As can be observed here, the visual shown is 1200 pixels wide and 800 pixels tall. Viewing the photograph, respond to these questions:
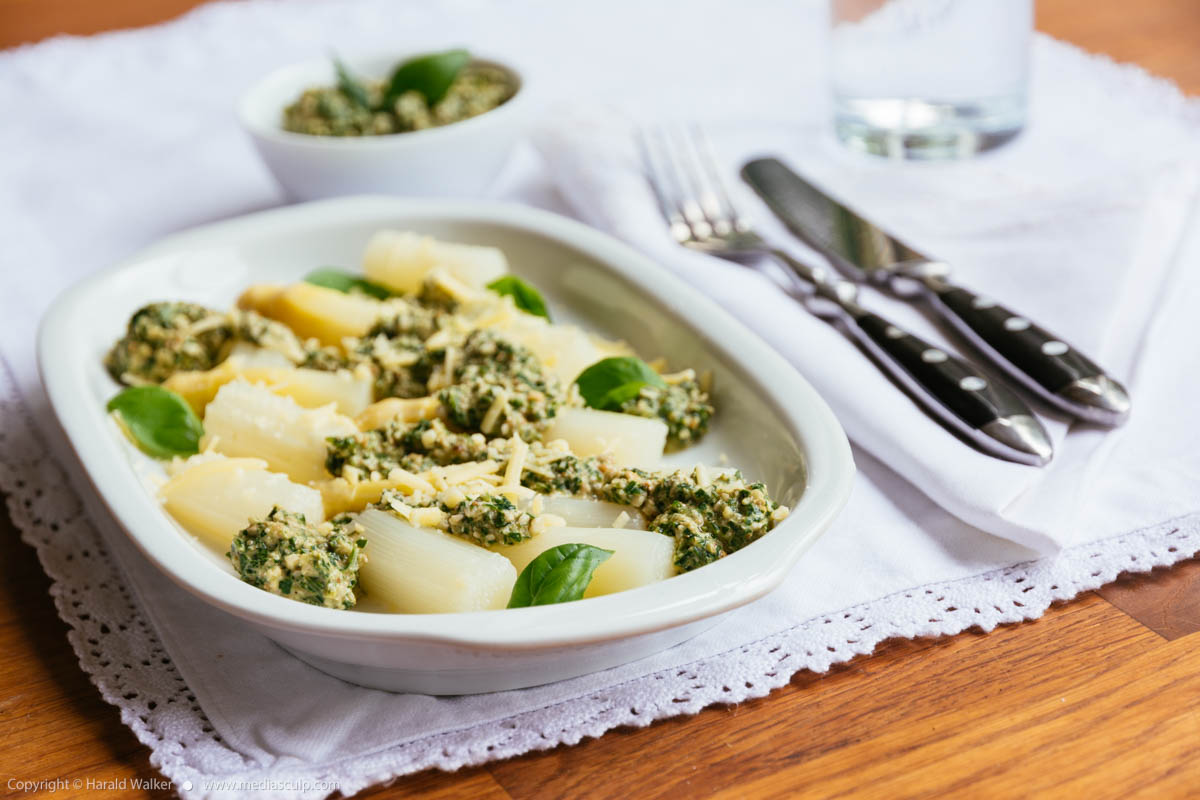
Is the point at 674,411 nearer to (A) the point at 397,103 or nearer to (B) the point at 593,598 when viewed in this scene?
(B) the point at 593,598

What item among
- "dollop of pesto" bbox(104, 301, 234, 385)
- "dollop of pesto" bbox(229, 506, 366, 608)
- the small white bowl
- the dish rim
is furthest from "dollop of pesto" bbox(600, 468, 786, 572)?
the small white bowl

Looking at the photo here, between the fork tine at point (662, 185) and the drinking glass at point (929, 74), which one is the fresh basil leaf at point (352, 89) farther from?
the drinking glass at point (929, 74)

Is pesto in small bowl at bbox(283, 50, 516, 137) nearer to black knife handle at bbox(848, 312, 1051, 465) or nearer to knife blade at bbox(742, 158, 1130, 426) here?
knife blade at bbox(742, 158, 1130, 426)

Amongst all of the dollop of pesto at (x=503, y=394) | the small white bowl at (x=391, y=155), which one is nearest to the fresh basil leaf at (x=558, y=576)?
the dollop of pesto at (x=503, y=394)

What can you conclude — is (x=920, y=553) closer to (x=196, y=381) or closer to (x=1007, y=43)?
(x=196, y=381)

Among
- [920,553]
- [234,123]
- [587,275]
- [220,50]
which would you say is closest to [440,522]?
[920,553]

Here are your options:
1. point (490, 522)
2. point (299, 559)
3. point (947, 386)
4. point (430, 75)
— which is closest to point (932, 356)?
point (947, 386)

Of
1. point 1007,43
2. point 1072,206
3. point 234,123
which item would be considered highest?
point 1007,43
